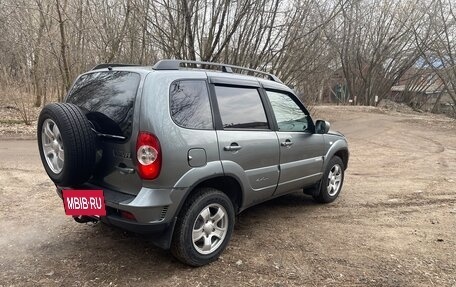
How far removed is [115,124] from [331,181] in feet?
10.9

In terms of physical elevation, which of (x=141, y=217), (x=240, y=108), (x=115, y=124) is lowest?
(x=141, y=217)

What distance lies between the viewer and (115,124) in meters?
3.07

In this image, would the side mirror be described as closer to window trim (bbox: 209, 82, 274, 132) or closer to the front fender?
the front fender

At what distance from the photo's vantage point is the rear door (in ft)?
9.81

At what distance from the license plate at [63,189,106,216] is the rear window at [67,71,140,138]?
530mm

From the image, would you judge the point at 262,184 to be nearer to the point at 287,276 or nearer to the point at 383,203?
the point at 287,276

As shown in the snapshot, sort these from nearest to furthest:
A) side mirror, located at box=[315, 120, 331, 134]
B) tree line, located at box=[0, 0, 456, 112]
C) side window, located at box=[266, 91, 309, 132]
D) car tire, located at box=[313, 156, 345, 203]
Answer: side window, located at box=[266, 91, 309, 132]
side mirror, located at box=[315, 120, 331, 134]
car tire, located at box=[313, 156, 345, 203]
tree line, located at box=[0, 0, 456, 112]

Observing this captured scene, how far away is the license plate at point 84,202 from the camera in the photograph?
306 cm

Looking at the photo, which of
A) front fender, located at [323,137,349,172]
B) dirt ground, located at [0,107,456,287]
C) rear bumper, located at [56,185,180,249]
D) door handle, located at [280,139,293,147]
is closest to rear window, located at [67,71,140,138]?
rear bumper, located at [56,185,180,249]

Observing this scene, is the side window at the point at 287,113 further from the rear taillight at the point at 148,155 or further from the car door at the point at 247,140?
the rear taillight at the point at 148,155

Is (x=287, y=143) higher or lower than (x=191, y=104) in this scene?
lower

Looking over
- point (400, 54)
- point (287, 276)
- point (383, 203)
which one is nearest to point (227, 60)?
point (383, 203)

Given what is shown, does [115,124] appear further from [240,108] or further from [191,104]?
Result: [240,108]

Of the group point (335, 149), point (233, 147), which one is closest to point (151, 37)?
point (335, 149)
